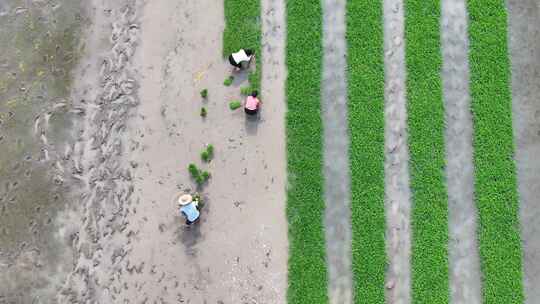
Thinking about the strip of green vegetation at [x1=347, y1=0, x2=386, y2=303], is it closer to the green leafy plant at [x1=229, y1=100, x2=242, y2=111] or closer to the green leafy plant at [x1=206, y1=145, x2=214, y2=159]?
the green leafy plant at [x1=229, y1=100, x2=242, y2=111]

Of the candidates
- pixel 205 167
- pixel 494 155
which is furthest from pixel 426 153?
pixel 205 167

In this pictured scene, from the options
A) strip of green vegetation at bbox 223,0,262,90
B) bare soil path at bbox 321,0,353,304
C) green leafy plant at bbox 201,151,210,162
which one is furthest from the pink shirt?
bare soil path at bbox 321,0,353,304

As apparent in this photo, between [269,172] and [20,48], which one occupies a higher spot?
[20,48]

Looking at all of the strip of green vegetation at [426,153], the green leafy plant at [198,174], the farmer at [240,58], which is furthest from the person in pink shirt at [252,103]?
the strip of green vegetation at [426,153]

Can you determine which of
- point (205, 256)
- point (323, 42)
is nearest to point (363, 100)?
point (323, 42)

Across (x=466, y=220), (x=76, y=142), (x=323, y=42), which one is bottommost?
(x=466, y=220)

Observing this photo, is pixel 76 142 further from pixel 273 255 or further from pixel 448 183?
pixel 448 183
